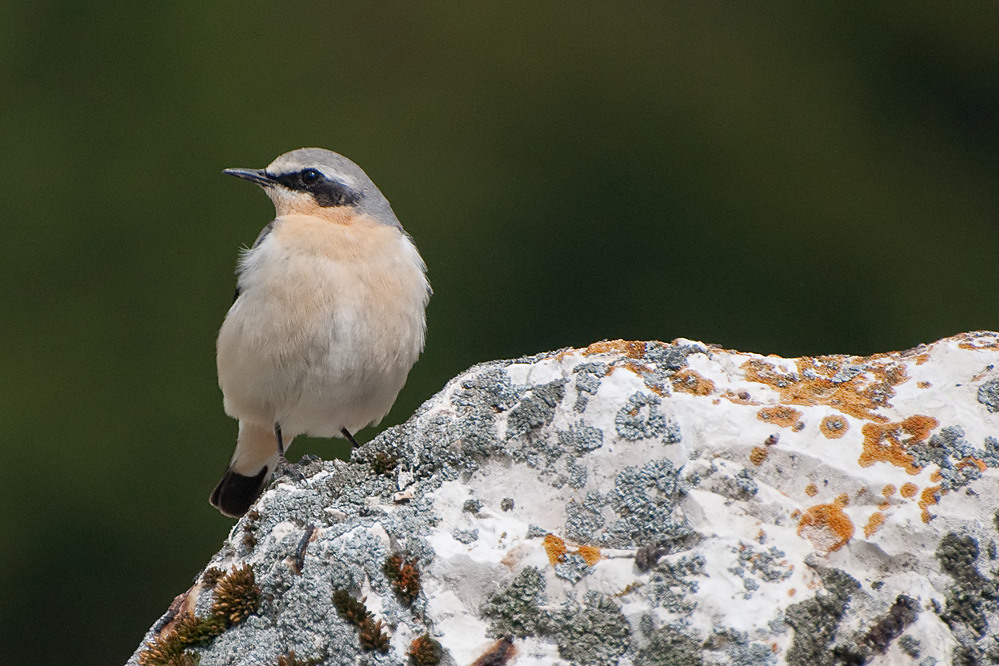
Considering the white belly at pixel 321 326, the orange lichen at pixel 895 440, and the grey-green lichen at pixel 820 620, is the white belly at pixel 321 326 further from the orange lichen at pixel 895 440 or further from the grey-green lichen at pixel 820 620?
the grey-green lichen at pixel 820 620

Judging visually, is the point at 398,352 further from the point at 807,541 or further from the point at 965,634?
the point at 965,634

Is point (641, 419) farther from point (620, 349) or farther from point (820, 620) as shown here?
point (820, 620)

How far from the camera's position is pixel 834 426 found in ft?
10.6

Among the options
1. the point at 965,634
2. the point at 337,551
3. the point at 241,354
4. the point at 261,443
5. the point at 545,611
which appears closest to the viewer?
the point at 965,634

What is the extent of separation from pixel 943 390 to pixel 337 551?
1867mm

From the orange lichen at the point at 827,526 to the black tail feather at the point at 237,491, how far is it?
391 cm

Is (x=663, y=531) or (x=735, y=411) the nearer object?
(x=663, y=531)

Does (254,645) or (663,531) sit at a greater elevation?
(663,531)

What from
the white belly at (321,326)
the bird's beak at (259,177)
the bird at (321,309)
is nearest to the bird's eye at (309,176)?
the bird at (321,309)

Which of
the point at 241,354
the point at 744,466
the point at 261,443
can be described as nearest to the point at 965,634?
the point at 744,466

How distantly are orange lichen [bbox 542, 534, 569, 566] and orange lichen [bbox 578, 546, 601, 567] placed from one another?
49 mm

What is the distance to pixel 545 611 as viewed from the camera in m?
3.03

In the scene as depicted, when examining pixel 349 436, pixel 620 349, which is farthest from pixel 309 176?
pixel 620 349

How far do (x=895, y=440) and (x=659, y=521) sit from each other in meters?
0.74
